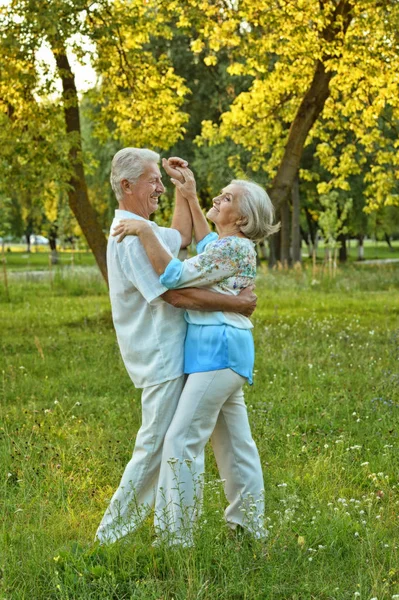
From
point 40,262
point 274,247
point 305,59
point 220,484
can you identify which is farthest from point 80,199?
point 40,262

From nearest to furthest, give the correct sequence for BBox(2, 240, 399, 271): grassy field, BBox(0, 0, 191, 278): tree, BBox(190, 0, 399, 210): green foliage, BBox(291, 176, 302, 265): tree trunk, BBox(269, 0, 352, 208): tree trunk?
1. BBox(0, 0, 191, 278): tree
2. BBox(190, 0, 399, 210): green foliage
3. BBox(269, 0, 352, 208): tree trunk
4. BBox(291, 176, 302, 265): tree trunk
5. BBox(2, 240, 399, 271): grassy field

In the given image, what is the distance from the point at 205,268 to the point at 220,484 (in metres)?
1.73

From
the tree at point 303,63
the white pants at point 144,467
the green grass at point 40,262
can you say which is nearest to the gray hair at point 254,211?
the white pants at point 144,467

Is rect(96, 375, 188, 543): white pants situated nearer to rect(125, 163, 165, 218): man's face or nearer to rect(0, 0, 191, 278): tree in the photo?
rect(125, 163, 165, 218): man's face

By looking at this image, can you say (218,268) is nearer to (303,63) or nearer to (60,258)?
(303,63)

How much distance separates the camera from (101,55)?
14.2 meters

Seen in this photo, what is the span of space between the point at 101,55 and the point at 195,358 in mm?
10646

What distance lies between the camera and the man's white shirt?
14.8ft

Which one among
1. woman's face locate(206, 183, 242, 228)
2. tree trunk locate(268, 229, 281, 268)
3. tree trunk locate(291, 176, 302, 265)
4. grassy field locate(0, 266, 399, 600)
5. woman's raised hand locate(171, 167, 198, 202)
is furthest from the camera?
tree trunk locate(268, 229, 281, 268)

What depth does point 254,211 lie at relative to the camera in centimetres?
460

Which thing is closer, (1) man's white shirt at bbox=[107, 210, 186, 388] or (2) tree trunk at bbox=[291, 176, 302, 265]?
(1) man's white shirt at bbox=[107, 210, 186, 388]

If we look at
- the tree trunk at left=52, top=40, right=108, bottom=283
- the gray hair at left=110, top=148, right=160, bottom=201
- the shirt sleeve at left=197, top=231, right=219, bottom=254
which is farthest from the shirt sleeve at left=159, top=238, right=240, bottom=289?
the tree trunk at left=52, top=40, right=108, bottom=283

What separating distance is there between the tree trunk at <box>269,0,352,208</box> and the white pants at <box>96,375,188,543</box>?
10183mm

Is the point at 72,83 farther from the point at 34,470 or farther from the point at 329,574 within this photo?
the point at 329,574
